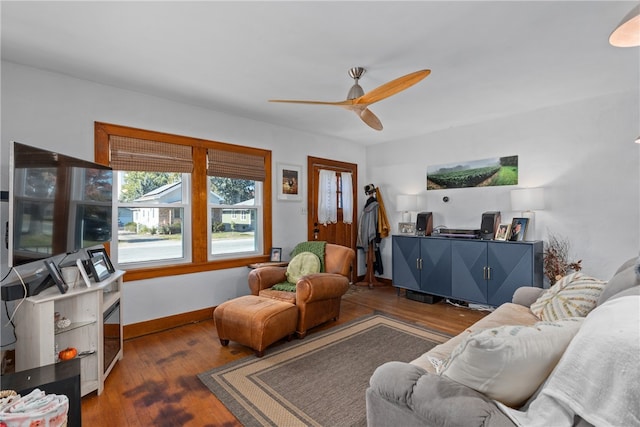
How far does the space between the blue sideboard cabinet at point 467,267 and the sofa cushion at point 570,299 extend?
4.08 feet

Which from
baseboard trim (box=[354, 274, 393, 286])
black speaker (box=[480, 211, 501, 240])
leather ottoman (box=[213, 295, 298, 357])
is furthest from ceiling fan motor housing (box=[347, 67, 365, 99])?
baseboard trim (box=[354, 274, 393, 286])

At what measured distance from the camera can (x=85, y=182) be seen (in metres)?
2.38

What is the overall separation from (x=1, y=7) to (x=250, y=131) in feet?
7.80

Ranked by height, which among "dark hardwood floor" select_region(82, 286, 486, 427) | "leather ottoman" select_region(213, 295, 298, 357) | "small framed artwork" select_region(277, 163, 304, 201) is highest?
"small framed artwork" select_region(277, 163, 304, 201)

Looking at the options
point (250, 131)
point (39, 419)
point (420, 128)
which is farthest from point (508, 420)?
point (420, 128)

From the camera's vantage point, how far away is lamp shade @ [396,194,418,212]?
4.59 meters

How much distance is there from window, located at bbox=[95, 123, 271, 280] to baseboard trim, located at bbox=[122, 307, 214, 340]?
48cm

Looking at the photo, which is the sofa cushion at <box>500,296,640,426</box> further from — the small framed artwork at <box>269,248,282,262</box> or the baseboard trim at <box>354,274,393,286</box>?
the baseboard trim at <box>354,274,393,286</box>

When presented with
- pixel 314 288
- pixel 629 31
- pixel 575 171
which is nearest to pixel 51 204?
pixel 314 288

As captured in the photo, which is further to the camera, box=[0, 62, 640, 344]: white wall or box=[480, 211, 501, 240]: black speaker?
box=[480, 211, 501, 240]: black speaker

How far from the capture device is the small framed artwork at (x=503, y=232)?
3626 mm

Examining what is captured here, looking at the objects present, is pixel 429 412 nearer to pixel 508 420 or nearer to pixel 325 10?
pixel 508 420

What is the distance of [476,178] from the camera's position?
4.17 m

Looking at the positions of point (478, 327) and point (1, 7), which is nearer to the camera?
point (1, 7)
